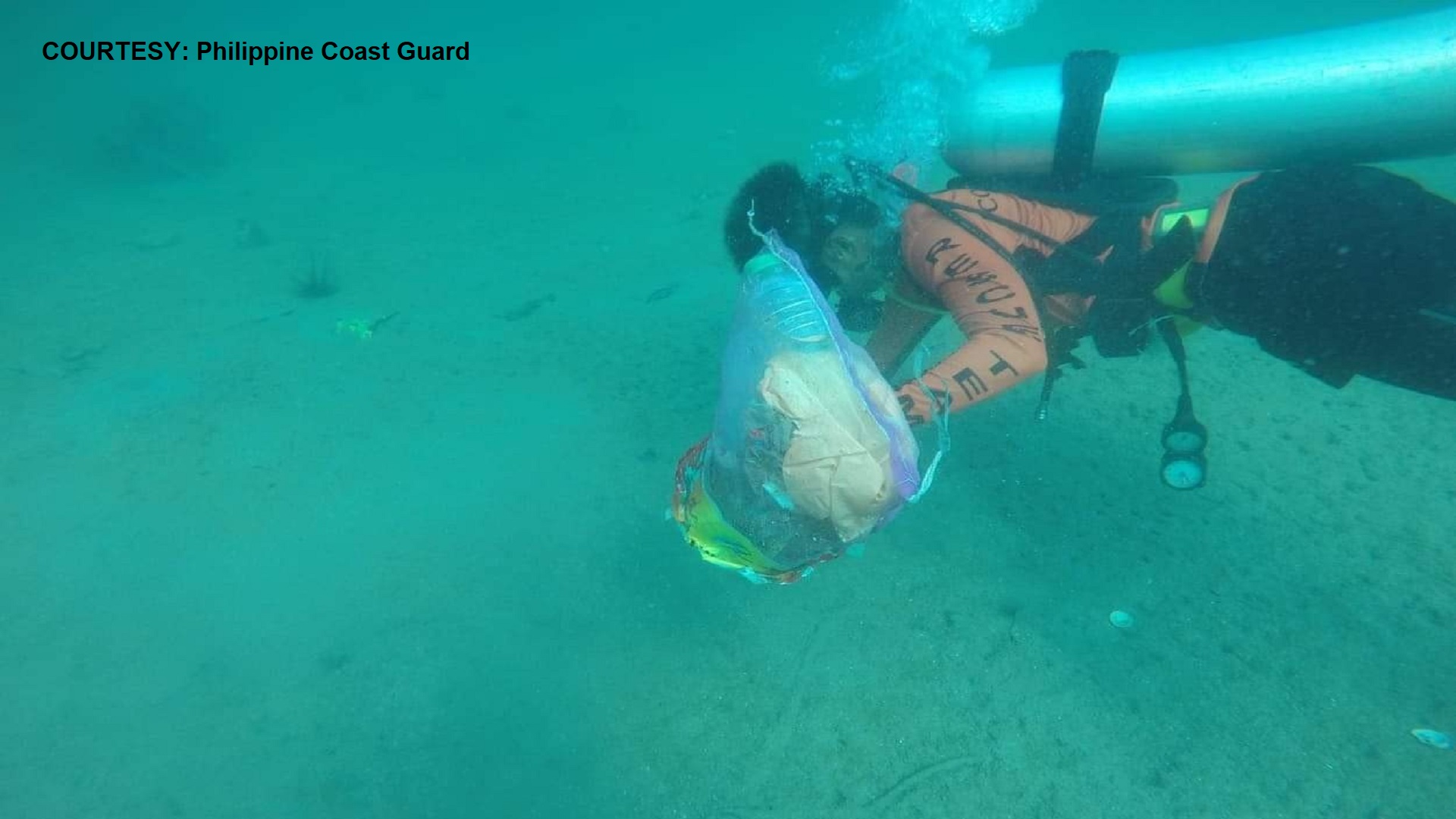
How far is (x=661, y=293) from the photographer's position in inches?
256

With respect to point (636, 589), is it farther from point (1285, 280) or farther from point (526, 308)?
point (526, 308)

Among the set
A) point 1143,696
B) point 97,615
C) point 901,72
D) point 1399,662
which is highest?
point 901,72

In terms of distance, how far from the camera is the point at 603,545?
368 centimetres

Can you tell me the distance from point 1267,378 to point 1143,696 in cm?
309

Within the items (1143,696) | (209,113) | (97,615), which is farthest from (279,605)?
(209,113)

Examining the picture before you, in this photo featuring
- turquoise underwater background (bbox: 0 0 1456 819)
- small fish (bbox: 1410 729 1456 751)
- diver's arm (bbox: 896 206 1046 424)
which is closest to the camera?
diver's arm (bbox: 896 206 1046 424)

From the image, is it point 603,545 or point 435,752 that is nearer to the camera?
point 435,752

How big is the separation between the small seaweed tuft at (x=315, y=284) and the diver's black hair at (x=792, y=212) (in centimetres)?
643

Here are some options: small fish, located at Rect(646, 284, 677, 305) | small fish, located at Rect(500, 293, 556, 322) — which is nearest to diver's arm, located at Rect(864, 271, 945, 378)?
small fish, located at Rect(646, 284, 677, 305)

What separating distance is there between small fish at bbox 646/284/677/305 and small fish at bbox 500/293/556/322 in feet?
3.42

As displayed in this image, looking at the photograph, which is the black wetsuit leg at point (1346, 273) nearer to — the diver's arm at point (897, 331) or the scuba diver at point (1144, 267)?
the scuba diver at point (1144, 267)

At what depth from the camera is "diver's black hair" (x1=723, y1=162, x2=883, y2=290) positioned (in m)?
2.70

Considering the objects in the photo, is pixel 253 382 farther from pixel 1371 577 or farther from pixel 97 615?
pixel 1371 577

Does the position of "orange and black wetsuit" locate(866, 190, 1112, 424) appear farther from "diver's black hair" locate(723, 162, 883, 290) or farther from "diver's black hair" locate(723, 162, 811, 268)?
"diver's black hair" locate(723, 162, 811, 268)
